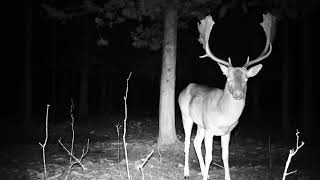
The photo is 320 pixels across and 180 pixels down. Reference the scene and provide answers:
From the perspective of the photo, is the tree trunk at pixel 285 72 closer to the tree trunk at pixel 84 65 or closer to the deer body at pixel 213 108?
the deer body at pixel 213 108

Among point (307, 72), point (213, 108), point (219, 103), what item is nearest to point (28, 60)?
point (307, 72)

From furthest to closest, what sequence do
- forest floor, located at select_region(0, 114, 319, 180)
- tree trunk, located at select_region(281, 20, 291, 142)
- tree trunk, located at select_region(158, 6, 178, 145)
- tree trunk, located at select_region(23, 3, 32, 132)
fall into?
tree trunk, located at select_region(23, 3, 32, 132) → tree trunk, located at select_region(281, 20, 291, 142) → tree trunk, located at select_region(158, 6, 178, 145) → forest floor, located at select_region(0, 114, 319, 180)

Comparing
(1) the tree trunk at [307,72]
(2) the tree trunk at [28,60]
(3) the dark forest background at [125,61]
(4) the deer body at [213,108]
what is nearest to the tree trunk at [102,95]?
(3) the dark forest background at [125,61]

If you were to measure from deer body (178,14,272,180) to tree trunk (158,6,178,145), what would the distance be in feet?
6.85

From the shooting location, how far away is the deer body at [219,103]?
6.60 m

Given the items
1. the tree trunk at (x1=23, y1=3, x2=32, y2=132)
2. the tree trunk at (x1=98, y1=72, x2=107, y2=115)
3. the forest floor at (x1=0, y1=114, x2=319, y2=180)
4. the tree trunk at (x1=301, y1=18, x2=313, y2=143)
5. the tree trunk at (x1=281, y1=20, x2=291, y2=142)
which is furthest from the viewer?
the tree trunk at (x1=98, y1=72, x2=107, y2=115)

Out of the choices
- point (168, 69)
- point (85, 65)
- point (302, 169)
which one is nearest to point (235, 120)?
point (302, 169)

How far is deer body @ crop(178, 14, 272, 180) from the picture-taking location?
660cm

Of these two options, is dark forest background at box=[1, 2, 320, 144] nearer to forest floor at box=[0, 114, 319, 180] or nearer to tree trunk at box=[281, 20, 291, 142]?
tree trunk at box=[281, 20, 291, 142]

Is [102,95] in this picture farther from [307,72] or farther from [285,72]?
[307,72]

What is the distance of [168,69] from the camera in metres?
10.8

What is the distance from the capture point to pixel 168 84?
1084 centimetres

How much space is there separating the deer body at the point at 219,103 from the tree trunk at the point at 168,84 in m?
2.09

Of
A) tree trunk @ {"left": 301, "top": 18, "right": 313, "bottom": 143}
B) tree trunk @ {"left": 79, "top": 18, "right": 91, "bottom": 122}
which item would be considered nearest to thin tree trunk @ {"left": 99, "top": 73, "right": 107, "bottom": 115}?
tree trunk @ {"left": 79, "top": 18, "right": 91, "bottom": 122}
